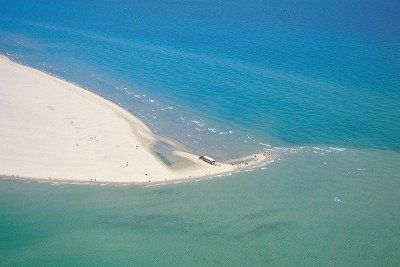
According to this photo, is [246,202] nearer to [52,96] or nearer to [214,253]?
[214,253]

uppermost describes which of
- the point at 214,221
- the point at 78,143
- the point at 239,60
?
the point at 239,60

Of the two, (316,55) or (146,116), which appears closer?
(146,116)

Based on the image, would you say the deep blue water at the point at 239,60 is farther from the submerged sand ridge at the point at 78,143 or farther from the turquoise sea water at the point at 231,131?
the submerged sand ridge at the point at 78,143

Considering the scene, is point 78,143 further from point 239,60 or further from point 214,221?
point 239,60

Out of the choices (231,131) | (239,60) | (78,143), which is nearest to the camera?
(78,143)

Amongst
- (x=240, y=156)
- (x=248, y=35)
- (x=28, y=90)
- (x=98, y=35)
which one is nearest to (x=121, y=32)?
(x=98, y=35)

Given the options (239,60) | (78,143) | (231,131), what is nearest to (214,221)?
(78,143)
